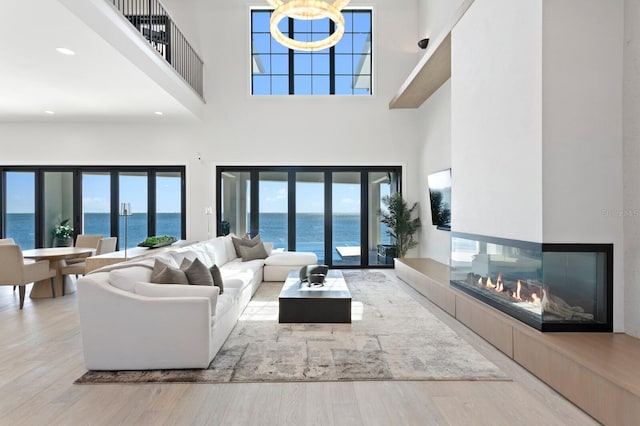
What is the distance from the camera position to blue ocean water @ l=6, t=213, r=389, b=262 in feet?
27.5

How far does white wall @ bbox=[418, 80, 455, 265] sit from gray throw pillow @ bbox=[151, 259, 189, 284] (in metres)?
4.65

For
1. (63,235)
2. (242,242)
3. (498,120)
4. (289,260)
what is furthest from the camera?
(63,235)

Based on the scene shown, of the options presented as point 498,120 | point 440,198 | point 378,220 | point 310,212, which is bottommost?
point 378,220

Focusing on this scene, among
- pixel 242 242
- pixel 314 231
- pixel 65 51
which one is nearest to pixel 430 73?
pixel 314 231

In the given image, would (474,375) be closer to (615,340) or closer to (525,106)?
(615,340)

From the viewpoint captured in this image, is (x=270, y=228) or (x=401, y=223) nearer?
(x=401, y=223)

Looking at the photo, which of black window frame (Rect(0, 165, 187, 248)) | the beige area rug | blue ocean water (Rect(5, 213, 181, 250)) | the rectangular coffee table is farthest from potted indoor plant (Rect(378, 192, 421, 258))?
blue ocean water (Rect(5, 213, 181, 250))

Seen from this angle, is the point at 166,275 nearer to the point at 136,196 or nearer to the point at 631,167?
the point at 631,167

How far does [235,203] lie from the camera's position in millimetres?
8602

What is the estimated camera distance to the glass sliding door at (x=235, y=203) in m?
8.53

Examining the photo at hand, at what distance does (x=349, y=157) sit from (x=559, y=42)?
544 cm

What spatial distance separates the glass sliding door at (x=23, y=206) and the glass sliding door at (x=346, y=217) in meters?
6.41

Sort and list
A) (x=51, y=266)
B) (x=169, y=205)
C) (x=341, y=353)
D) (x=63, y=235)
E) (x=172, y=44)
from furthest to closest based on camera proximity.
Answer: (x=169, y=205) < (x=63, y=235) < (x=172, y=44) < (x=51, y=266) < (x=341, y=353)

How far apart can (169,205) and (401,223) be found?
4983 millimetres
